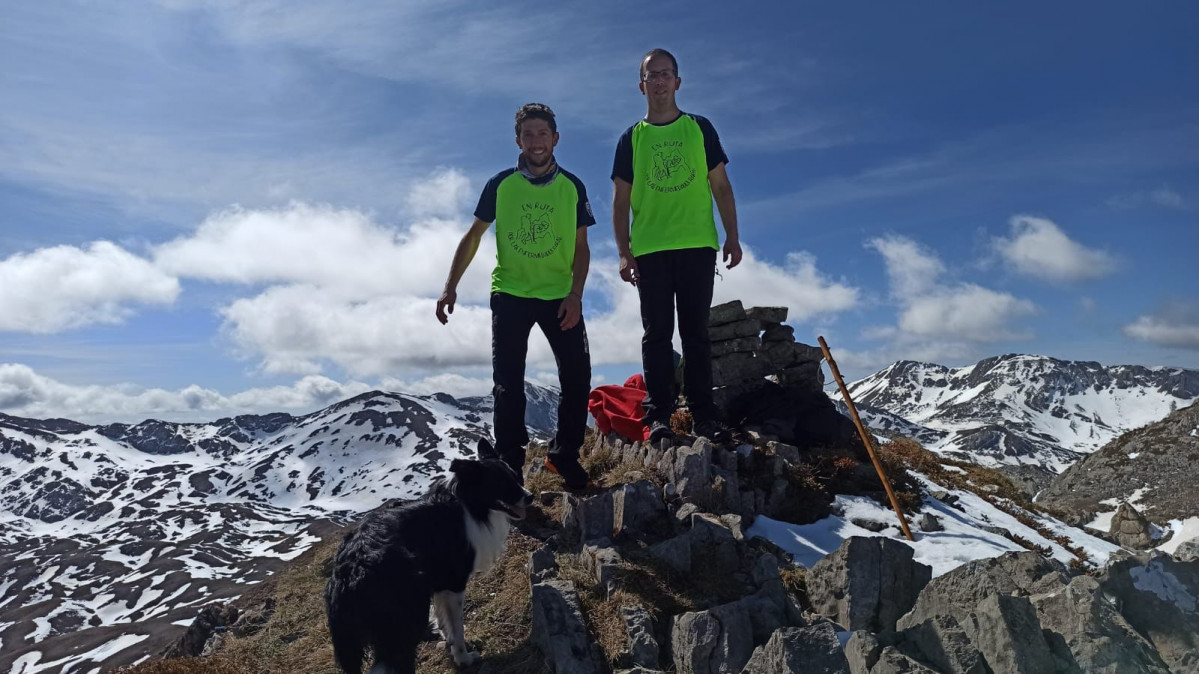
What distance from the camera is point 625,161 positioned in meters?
9.52

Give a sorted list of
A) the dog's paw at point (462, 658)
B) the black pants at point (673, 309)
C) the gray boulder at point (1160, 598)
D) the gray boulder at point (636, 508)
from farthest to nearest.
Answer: the black pants at point (673, 309) → the gray boulder at point (636, 508) → the dog's paw at point (462, 658) → the gray boulder at point (1160, 598)

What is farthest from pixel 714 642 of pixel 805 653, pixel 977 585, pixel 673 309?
Answer: pixel 673 309

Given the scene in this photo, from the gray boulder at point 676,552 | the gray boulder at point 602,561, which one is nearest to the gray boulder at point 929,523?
the gray boulder at point 676,552

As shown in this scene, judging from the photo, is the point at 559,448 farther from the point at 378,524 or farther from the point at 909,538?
the point at 909,538

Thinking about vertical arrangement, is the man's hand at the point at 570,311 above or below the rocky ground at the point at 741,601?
above

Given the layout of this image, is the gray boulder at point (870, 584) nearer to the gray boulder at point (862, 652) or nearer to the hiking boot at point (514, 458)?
the gray boulder at point (862, 652)

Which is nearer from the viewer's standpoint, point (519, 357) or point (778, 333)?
point (519, 357)

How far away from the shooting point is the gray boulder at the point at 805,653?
4.72 m

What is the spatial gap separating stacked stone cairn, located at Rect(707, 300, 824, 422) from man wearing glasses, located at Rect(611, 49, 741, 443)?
3.43 m

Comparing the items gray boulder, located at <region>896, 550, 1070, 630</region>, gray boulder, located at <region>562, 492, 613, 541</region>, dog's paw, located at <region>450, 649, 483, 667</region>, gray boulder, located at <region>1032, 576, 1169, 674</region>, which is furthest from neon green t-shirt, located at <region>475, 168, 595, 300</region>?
gray boulder, located at <region>1032, 576, 1169, 674</region>

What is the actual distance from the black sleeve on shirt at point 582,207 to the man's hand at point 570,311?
37.1 inches

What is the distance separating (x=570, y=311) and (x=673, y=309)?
1.70m

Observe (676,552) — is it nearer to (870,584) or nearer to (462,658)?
(870,584)

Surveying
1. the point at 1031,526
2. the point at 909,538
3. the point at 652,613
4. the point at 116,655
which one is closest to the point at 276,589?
the point at 652,613
